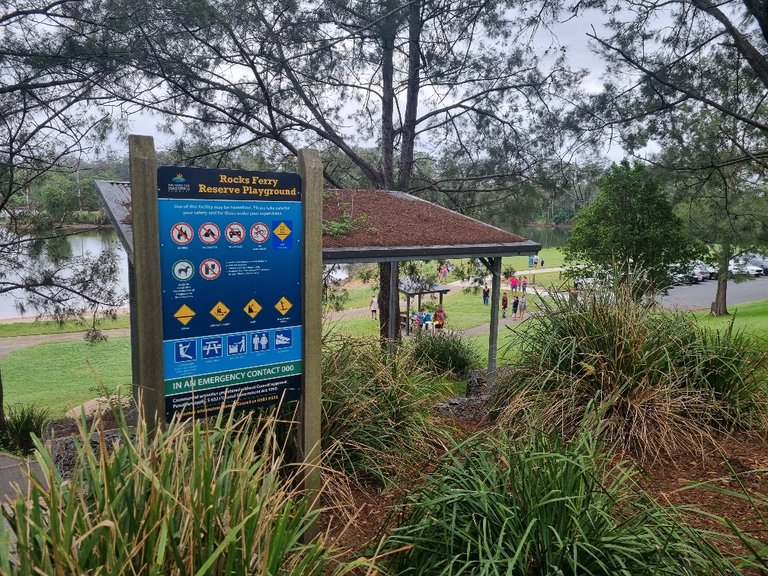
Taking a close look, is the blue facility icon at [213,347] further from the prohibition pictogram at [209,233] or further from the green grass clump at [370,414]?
the green grass clump at [370,414]

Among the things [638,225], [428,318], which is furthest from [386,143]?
[428,318]

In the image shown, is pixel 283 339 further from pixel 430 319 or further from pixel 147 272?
pixel 430 319

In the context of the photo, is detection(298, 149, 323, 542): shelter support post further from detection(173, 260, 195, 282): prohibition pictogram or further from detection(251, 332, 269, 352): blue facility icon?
detection(173, 260, 195, 282): prohibition pictogram

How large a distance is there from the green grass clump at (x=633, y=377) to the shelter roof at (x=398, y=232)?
1656mm

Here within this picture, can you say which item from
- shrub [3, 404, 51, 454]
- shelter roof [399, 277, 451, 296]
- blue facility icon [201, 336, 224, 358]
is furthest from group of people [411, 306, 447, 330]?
blue facility icon [201, 336, 224, 358]

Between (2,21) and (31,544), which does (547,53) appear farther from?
(31,544)

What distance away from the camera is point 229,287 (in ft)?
9.43

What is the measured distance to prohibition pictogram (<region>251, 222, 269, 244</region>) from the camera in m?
2.91

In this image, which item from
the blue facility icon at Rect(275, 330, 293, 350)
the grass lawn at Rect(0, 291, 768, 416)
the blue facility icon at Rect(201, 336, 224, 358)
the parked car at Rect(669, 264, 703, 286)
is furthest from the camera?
the parked car at Rect(669, 264, 703, 286)

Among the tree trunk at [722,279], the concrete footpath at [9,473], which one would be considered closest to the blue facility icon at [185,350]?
the concrete footpath at [9,473]

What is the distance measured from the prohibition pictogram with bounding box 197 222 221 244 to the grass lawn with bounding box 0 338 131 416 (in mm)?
10967

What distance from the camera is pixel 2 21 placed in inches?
272

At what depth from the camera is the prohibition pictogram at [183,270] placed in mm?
→ 2705

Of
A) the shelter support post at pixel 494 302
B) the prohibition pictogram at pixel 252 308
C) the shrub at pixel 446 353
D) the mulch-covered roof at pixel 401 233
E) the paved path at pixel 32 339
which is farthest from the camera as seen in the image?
the paved path at pixel 32 339
